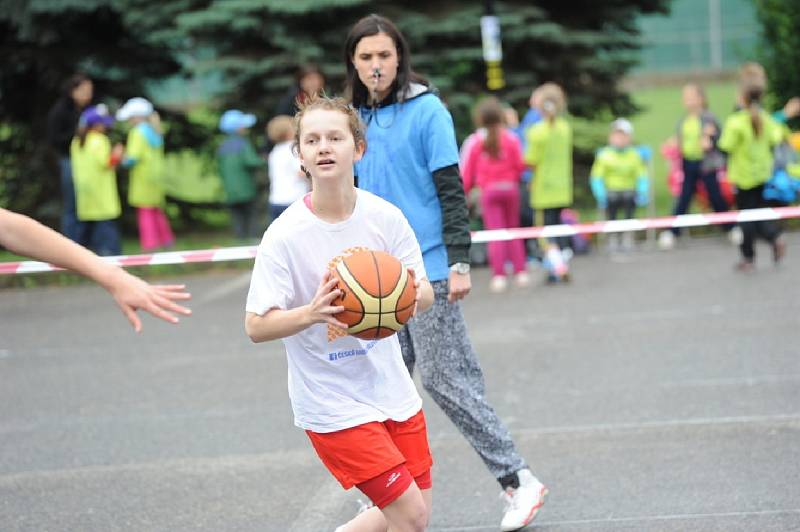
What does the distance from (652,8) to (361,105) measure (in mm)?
14787

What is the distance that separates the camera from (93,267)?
3547 mm

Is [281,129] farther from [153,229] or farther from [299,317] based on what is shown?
[299,317]

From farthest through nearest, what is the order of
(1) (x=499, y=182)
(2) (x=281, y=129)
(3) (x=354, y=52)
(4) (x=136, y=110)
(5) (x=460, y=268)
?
(4) (x=136, y=110)
(2) (x=281, y=129)
(1) (x=499, y=182)
(3) (x=354, y=52)
(5) (x=460, y=268)

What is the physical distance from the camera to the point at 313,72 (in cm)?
1288

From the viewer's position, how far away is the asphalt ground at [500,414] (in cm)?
581

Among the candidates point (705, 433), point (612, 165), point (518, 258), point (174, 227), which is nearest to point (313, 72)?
point (518, 258)

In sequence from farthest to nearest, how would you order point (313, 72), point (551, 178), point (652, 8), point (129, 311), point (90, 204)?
point (652, 8)
point (90, 204)
point (551, 178)
point (313, 72)
point (129, 311)

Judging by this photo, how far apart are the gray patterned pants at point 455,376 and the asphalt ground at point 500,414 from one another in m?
0.43

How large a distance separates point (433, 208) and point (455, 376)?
2.29ft

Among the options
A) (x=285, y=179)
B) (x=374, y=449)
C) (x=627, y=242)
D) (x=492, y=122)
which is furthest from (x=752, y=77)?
(x=374, y=449)

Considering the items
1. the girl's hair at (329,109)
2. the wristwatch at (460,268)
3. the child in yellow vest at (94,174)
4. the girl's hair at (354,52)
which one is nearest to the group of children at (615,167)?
the child in yellow vest at (94,174)

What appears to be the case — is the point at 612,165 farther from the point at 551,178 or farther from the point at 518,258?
the point at 518,258

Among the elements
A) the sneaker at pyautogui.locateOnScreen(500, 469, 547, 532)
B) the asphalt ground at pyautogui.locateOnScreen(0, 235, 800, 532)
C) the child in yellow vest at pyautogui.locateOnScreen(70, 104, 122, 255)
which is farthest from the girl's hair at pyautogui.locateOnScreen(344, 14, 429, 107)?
the child in yellow vest at pyautogui.locateOnScreen(70, 104, 122, 255)

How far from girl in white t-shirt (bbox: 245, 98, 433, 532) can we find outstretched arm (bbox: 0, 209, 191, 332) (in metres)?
0.58
